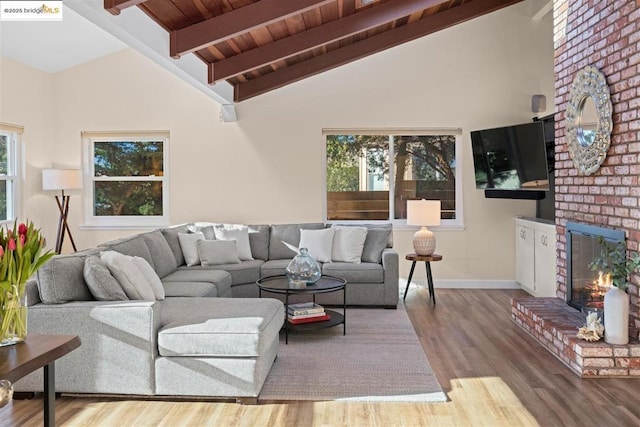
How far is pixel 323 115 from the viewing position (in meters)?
7.17

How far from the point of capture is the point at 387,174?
7.36 m

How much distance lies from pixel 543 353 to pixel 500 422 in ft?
4.73

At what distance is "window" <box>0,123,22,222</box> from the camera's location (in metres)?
6.39

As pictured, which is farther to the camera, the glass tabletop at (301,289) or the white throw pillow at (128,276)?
the glass tabletop at (301,289)

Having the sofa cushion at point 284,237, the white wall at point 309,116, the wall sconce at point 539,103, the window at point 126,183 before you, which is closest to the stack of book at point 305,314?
the sofa cushion at point 284,237

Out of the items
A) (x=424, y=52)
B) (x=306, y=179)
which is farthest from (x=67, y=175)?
(x=424, y=52)

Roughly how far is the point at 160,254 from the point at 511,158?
12.4 ft

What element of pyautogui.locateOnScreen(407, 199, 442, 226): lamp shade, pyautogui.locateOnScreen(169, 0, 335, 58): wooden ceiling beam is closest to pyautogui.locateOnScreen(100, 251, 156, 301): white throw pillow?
pyautogui.locateOnScreen(169, 0, 335, 58): wooden ceiling beam

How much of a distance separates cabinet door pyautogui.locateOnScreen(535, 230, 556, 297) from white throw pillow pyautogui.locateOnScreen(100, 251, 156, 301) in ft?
12.9

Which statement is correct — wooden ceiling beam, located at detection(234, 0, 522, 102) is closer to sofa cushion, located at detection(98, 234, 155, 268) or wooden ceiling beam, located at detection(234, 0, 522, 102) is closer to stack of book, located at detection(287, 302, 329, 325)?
sofa cushion, located at detection(98, 234, 155, 268)

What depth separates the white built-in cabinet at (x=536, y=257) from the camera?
19.0 feet

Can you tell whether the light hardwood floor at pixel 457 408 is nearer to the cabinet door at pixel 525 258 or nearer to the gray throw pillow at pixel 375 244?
the gray throw pillow at pixel 375 244

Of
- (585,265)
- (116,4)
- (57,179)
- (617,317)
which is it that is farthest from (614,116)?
(57,179)

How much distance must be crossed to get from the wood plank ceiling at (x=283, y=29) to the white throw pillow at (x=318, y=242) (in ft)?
5.97
